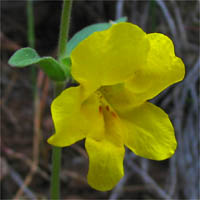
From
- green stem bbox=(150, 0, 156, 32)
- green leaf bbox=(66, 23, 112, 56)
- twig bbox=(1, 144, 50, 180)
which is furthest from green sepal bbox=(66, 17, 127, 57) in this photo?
twig bbox=(1, 144, 50, 180)

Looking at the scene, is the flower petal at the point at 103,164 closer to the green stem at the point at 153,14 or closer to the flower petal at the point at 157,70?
the flower petal at the point at 157,70

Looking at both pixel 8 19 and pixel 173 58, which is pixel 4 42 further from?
pixel 173 58

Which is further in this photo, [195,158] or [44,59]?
[195,158]

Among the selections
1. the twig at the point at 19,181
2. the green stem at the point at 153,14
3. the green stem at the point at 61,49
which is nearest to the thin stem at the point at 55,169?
the green stem at the point at 61,49

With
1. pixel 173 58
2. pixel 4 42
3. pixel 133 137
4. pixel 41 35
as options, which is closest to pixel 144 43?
pixel 173 58

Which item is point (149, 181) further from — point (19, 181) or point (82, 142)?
point (19, 181)

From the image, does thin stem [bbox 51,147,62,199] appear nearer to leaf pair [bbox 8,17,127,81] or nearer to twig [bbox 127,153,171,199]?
leaf pair [bbox 8,17,127,81]

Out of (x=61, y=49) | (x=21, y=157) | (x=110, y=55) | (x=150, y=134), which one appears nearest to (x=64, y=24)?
(x=61, y=49)
